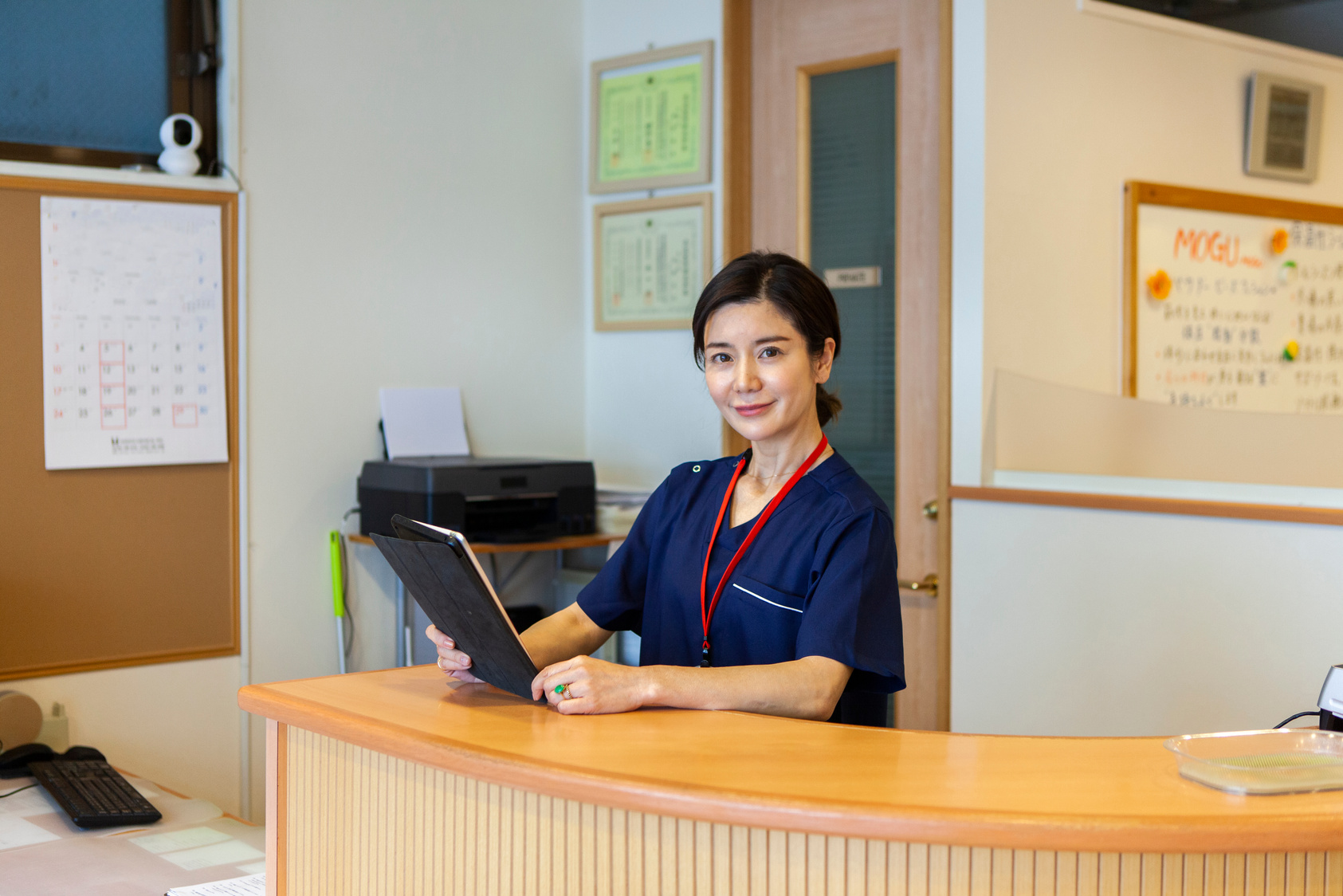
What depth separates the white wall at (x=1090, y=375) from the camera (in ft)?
7.81

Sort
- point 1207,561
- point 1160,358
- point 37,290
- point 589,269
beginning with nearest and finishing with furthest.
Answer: point 1207,561 < point 37,290 < point 1160,358 < point 589,269

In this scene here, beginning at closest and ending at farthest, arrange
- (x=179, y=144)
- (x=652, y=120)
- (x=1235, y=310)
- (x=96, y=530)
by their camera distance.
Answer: (x=96, y=530) < (x=179, y=144) < (x=1235, y=310) < (x=652, y=120)

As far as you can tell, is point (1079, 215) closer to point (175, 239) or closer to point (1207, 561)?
point (1207, 561)

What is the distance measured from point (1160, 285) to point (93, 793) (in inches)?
115

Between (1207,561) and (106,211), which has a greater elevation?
(106,211)

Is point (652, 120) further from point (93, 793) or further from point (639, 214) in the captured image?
point (93, 793)

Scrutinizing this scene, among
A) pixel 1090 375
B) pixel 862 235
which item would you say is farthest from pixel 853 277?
pixel 1090 375

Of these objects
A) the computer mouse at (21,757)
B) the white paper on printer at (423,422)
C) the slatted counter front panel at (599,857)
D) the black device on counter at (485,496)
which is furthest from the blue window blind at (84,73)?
the slatted counter front panel at (599,857)

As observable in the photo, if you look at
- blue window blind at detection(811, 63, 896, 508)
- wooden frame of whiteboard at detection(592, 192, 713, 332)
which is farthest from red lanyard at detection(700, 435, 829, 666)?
wooden frame of whiteboard at detection(592, 192, 713, 332)

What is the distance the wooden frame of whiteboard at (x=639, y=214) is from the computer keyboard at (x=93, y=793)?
1982 mm

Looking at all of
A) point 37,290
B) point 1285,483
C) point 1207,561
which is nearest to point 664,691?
point 1207,561

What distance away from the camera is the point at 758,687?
146 centimetres

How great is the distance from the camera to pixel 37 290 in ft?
9.50

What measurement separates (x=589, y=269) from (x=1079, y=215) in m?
1.60
